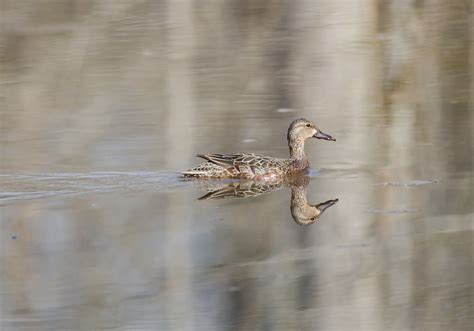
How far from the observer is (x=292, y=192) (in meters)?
10.9

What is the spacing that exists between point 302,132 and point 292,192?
1214 millimetres

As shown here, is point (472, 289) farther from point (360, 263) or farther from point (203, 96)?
point (203, 96)

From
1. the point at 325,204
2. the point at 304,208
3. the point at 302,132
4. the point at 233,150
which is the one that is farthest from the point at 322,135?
the point at 304,208

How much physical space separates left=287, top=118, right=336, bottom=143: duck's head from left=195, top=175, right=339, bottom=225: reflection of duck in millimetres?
622

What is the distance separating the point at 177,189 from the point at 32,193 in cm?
130

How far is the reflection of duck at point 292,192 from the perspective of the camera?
967cm

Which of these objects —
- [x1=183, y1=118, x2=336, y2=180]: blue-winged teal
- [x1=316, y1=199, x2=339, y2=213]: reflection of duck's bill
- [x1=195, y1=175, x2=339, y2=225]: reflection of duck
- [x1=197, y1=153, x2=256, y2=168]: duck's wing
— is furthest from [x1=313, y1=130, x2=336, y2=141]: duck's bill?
[x1=316, y1=199, x2=339, y2=213]: reflection of duck's bill

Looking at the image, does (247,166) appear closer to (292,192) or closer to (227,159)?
(227,159)

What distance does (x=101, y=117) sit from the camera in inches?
546

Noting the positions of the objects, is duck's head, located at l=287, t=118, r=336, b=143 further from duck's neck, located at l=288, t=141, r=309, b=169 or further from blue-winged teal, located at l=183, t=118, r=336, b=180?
blue-winged teal, located at l=183, t=118, r=336, b=180

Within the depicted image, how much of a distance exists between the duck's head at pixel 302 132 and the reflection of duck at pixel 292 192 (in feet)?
2.04

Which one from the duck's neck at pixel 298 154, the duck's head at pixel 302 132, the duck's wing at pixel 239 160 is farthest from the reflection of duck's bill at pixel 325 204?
the duck's head at pixel 302 132

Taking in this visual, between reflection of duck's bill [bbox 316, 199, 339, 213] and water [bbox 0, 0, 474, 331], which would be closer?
water [bbox 0, 0, 474, 331]

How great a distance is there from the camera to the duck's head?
39.1 ft
